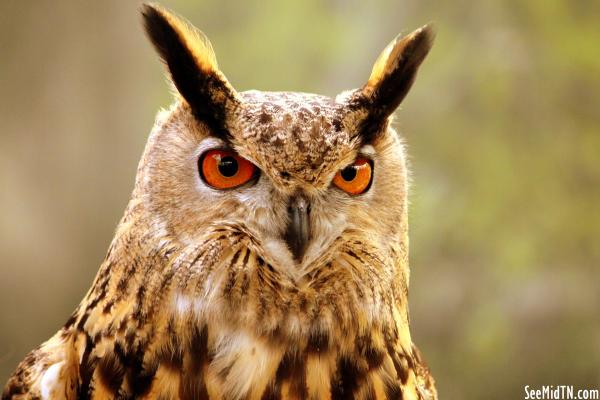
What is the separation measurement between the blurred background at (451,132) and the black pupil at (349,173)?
145cm

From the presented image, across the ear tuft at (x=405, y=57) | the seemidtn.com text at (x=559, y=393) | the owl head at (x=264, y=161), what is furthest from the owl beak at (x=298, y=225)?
the seemidtn.com text at (x=559, y=393)

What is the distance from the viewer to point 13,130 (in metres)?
2.85

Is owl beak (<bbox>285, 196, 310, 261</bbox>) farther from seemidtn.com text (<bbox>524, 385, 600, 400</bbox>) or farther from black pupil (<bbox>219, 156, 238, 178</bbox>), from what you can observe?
seemidtn.com text (<bbox>524, 385, 600, 400</bbox>)

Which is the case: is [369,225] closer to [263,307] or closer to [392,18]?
[263,307]

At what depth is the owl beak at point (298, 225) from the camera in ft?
3.76

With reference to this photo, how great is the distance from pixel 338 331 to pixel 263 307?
15cm

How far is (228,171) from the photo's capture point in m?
1.16

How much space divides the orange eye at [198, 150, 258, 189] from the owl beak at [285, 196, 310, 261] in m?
0.09

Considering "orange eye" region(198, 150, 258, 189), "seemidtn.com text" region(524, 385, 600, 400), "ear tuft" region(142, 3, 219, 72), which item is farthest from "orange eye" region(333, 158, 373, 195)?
"seemidtn.com text" region(524, 385, 600, 400)

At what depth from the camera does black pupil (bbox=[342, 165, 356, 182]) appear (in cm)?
120

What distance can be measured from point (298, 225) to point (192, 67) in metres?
0.34

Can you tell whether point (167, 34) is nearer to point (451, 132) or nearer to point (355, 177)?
point (355, 177)

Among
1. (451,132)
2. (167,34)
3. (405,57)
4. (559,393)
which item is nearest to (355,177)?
(405,57)

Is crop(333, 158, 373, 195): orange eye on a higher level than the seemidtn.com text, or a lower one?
higher
